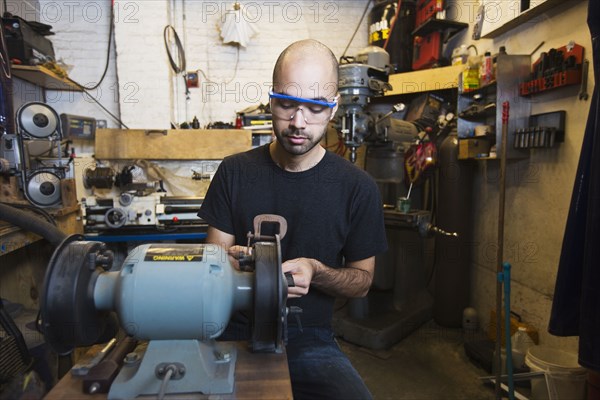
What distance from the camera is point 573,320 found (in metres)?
1.43

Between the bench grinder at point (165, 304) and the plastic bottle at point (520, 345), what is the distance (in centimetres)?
190

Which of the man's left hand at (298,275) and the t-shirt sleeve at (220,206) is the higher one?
the t-shirt sleeve at (220,206)

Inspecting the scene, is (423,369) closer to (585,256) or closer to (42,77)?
(585,256)

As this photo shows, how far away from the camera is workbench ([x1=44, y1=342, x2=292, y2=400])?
68 cm

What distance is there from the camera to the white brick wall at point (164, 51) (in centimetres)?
326

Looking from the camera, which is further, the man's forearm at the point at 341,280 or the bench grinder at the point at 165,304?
the man's forearm at the point at 341,280

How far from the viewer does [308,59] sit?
1.16 meters

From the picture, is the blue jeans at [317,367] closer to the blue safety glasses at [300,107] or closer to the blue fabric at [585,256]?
the blue safety glasses at [300,107]

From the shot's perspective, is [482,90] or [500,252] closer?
[500,252]

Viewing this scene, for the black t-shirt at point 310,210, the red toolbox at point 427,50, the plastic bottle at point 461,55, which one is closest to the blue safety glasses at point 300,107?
the black t-shirt at point 310,210

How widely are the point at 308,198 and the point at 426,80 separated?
2.16 metres

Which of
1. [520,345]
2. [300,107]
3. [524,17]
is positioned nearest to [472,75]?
[524,17]

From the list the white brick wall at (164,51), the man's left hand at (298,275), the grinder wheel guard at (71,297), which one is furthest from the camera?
the white brick wall at (164,51)

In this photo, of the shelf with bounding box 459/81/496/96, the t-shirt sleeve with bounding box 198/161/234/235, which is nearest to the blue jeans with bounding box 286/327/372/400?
the t-shirt sleeve with bounding box 198/161/234/235
